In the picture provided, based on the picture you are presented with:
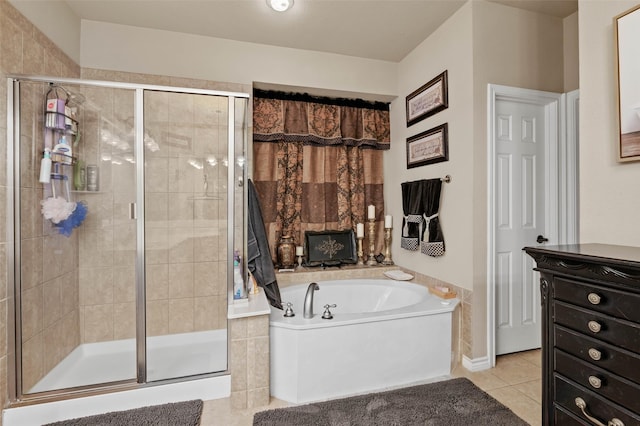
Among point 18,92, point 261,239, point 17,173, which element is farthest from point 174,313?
point 18,92

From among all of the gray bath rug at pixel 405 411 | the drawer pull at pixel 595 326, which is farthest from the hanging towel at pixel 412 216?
the drawer pull at pixel 595 326

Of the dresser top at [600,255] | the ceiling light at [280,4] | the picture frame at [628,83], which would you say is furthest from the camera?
the ceiling light at [280,4]

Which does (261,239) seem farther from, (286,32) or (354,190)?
(286,32)

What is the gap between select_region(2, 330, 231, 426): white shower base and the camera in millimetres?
1848

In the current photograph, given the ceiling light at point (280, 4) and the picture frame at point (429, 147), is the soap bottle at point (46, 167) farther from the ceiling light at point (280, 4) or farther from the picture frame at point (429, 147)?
the picture frame at point (429, 147)

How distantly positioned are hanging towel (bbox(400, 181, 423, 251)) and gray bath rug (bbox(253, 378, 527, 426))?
49.0 inches

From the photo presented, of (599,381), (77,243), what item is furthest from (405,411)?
(77,243)

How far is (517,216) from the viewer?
2.58 m

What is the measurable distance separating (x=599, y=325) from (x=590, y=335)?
0.20ft

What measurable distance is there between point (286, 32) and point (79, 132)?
1762mm

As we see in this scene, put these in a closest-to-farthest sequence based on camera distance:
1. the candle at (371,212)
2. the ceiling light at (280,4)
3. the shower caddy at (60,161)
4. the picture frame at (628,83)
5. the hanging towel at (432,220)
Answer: the picture frame at (628,83) < the shower caddy at (60,161) < the ceiling light at (280,4) < the hanging towel at (432,220) < the candle at (371,212)

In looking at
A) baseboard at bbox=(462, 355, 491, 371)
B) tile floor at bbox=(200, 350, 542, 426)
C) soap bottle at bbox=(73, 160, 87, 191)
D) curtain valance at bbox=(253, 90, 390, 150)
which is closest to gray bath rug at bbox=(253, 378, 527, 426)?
tile floor at bbox=(200, 350, 542, 426)

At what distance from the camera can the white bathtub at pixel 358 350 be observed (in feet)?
6.65

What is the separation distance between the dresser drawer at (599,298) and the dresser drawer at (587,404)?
0.29 m
